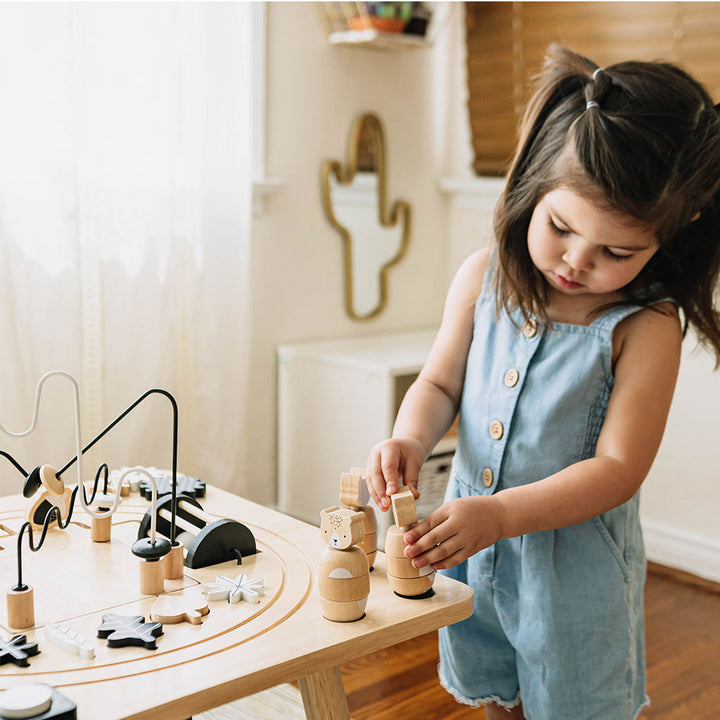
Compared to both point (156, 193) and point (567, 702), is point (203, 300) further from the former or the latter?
point (567, 702)

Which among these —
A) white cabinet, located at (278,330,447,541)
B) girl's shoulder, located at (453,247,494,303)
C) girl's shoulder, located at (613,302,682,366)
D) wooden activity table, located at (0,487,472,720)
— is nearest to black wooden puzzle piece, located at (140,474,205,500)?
wooden activity table, located at (0,487,472,720)

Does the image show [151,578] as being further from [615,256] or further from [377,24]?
[377,24]

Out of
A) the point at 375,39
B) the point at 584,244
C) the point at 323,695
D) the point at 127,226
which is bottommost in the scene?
the point at 323,695

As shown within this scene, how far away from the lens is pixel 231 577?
38.0 inches

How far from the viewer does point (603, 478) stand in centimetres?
107

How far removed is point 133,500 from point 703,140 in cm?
83

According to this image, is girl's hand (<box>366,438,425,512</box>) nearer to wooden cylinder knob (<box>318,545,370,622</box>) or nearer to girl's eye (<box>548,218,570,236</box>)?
wooden cylinder knob (<box>318,545,370,622</box>)

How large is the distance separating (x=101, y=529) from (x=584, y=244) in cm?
64

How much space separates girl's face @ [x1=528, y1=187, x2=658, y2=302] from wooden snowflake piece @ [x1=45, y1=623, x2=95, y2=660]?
67 cm

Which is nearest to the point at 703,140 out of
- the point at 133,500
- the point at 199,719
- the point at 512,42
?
the point at 133,500

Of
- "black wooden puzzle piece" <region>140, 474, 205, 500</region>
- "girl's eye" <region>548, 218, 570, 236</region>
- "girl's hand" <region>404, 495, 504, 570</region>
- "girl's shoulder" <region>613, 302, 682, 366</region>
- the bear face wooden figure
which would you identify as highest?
"girl's eye" <region>548, 218, 570, 236</region>

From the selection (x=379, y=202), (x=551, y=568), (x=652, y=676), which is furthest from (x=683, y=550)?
(x=551, y=568)

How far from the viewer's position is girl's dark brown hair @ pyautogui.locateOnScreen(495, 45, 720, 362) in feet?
3.47

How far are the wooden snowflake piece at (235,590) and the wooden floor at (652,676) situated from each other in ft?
3.19
